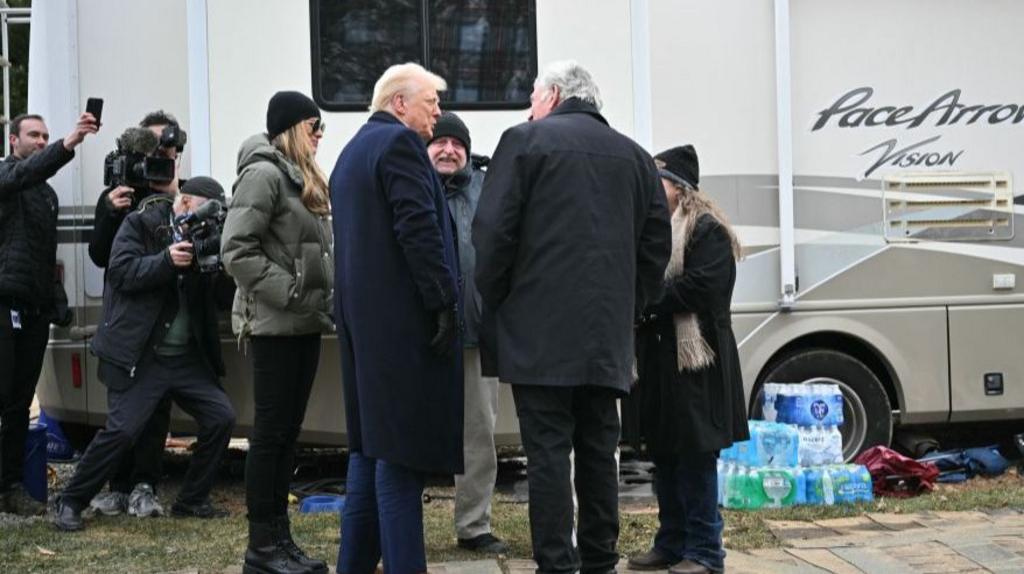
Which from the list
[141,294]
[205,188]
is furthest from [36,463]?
[205,188]

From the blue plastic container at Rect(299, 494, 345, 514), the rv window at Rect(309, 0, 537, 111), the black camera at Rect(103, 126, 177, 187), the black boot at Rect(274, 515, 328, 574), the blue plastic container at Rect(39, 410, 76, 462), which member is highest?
the rv window at Rect(309, 0, 537, 111)

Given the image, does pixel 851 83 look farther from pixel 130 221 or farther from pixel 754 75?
pixel 130 221

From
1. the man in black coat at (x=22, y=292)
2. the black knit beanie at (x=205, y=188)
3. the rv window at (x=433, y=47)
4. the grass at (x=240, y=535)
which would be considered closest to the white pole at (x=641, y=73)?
the rv window at (x=433, y=47)

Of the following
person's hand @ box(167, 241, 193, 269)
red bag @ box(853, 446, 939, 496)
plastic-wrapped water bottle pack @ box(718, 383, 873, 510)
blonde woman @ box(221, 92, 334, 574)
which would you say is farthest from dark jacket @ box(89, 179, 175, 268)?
red bag @ box(853, 446, 939, 496)

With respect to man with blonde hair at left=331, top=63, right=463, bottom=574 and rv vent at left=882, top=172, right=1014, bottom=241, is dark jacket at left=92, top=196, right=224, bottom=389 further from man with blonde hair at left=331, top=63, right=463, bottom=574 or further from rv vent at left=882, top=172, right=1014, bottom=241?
rv vent at left=882, top=172, right=1014, bottom=241

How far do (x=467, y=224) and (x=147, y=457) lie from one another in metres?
2.18

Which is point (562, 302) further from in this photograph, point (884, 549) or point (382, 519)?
point (884, 549)

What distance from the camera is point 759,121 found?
25.7ft

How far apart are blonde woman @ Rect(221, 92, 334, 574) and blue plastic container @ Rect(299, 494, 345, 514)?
52.9 inches

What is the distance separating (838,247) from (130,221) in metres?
3.71

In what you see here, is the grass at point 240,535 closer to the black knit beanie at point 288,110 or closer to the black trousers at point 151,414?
the black trousers at point 151,414

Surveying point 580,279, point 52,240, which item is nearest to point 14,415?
point 52,240

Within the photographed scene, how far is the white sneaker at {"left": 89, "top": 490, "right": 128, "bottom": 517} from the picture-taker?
23.1ft

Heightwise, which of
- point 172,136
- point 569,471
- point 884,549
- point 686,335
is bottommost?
point 884,549
